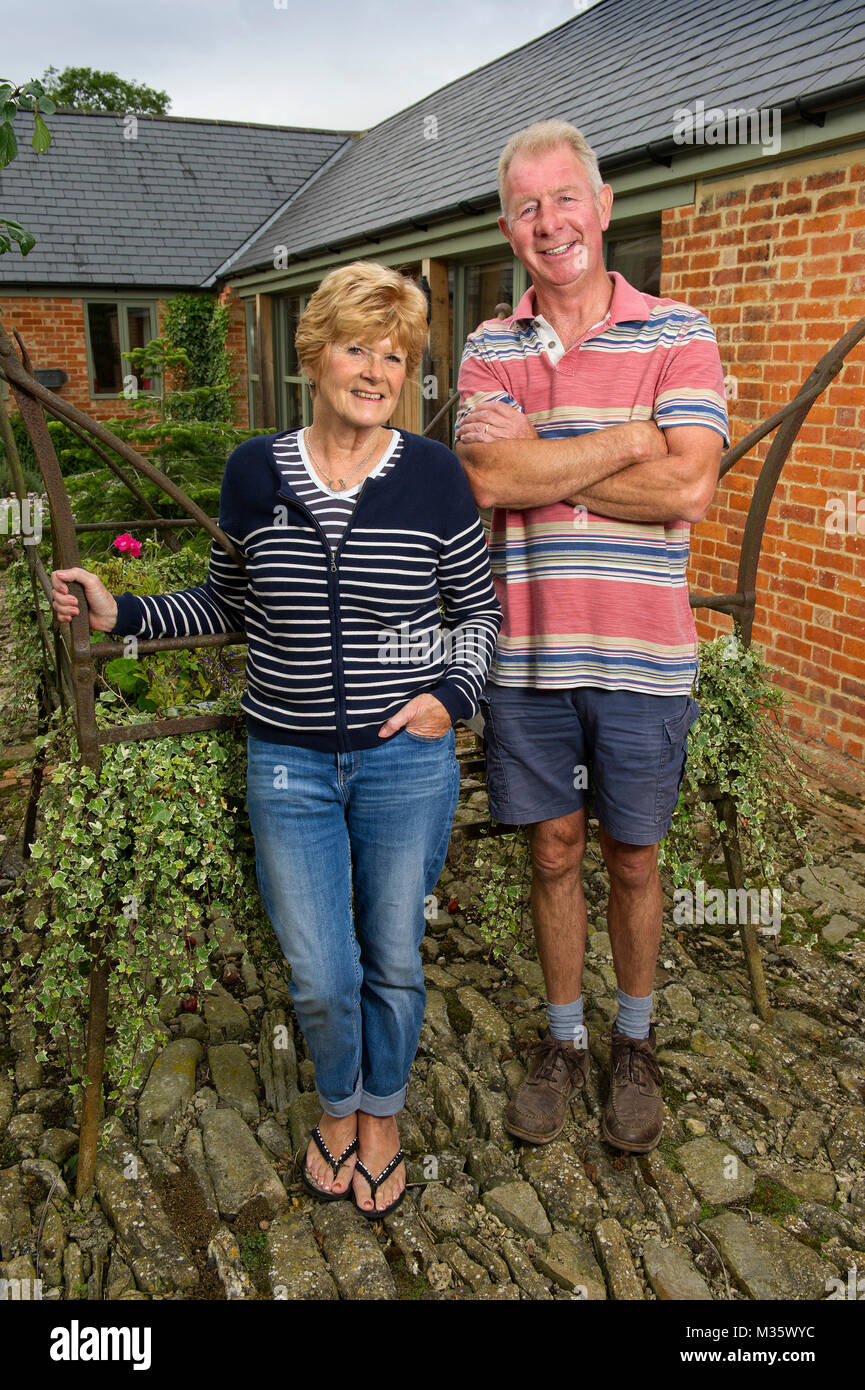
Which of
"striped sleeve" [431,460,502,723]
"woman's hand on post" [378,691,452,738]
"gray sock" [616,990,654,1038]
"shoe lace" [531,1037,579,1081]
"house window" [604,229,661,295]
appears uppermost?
"house window" [604,229,661,295]

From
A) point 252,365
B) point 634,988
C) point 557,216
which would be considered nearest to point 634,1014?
point 634,988

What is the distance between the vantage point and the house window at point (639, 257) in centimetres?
596

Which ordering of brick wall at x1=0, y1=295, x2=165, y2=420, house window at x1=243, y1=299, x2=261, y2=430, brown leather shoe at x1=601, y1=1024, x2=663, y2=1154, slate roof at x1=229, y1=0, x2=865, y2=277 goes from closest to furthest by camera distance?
1. brown leather shoe at x1=601, y1=1024, x2=663, y2=1154
2. slate roof at x1=229, y1=0, x2=865, y2=277
3. house window at x1=243, y1=299, x2=261, y2=430
4. brick wall at x1=0, y1=295, x2=165, y2=420

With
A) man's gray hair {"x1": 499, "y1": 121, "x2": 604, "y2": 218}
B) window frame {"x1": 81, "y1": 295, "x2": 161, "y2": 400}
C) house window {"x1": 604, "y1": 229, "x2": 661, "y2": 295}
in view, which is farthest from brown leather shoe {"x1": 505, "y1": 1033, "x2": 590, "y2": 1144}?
window frame {"x1": 81, "y1": 295, "x2": 161, "y2": 400}

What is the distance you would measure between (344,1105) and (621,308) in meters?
1.85

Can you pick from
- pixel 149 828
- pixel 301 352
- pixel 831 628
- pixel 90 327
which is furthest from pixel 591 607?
pixel 90 327

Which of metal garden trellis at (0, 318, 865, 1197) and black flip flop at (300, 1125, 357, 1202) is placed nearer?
metal garden trellis at (0, 318, 865, 1197)

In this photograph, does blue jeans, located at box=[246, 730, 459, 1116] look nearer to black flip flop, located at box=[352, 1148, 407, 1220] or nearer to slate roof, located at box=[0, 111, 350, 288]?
black flip flop, located at box=[352, 1148, 407, 1220]

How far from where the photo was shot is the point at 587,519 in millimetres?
2209

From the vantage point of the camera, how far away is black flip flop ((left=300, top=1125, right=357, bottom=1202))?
2273 mm

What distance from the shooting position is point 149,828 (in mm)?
2207

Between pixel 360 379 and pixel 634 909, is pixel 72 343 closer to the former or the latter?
pixel 360 379

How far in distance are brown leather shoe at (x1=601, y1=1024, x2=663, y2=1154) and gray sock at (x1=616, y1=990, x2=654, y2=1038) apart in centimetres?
2

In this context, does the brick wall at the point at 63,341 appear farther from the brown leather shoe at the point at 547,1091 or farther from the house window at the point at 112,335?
the brown leather shoe at the point at 547,1091
